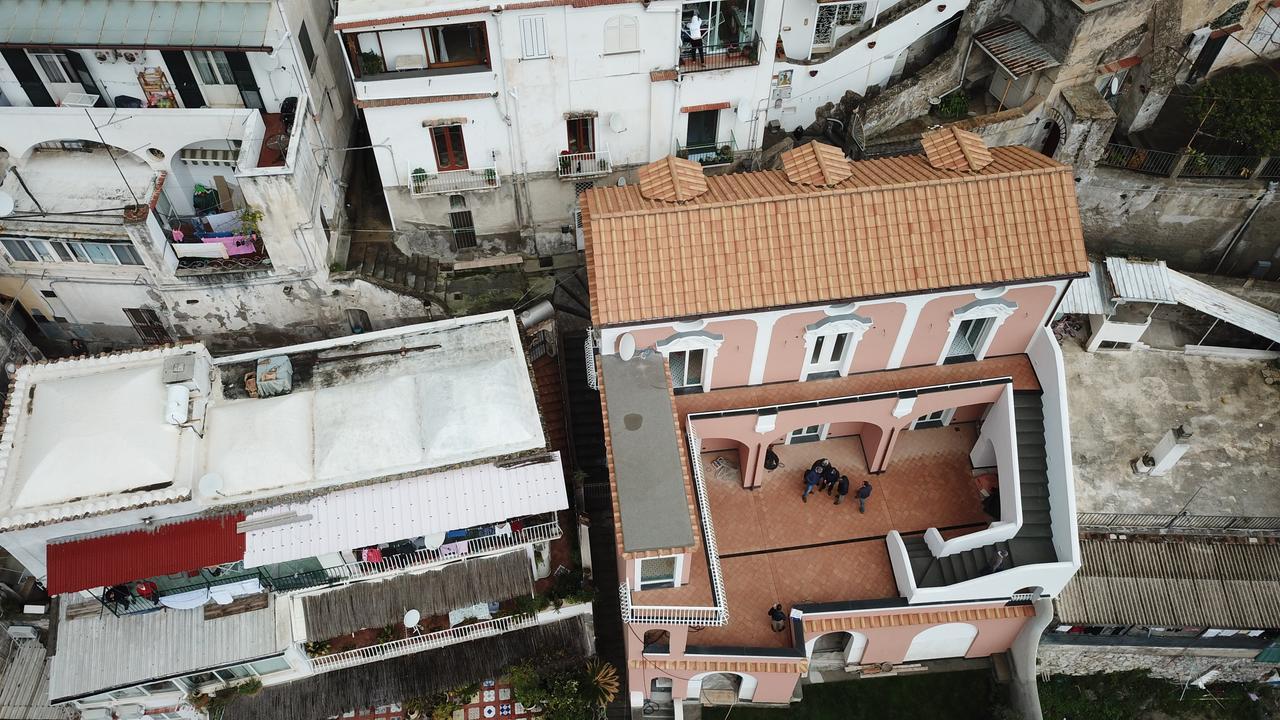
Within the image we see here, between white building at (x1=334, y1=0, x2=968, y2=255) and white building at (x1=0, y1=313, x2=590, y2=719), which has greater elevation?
white building at (x1=334, y1=0, x2=968, y2=255)

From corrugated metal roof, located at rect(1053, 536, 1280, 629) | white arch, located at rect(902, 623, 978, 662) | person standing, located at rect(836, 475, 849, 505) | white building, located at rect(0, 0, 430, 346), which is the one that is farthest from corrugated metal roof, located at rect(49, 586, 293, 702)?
corrugated metal roof, located at rect(1053, 536, 1280, 629)

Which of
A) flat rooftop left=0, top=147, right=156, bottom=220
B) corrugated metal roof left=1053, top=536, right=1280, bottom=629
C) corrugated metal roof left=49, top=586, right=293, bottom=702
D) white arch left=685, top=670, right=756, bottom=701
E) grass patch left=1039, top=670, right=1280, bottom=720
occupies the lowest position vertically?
grass patch left=1039, top=670, right=1280, bottom=720

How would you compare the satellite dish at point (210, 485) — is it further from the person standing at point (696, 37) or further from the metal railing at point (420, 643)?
the person standing at point (696, 37)

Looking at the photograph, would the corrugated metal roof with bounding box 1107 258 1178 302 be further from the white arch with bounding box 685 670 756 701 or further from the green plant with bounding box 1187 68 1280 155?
the white arch with bounding box 685 670 756 701

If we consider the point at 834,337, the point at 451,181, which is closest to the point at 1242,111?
the point at 834,337

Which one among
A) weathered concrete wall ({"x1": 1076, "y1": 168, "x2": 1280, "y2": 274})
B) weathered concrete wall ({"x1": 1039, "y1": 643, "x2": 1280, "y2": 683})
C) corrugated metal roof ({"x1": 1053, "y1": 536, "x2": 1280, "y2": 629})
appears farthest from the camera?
weathered concrete wall ({"x1": 1076, "y1": 168, "x2": 1280, "y2": 274})

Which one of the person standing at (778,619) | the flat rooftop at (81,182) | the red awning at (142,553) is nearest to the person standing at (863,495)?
the person standing at (778,619)
